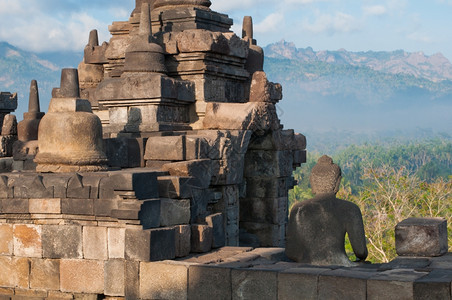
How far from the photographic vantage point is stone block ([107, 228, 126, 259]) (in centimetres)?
703

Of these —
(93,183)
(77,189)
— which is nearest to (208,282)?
(93,183)

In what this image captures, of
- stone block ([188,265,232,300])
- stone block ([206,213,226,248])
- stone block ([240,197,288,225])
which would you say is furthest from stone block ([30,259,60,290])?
stone block ([240,197,288,225])

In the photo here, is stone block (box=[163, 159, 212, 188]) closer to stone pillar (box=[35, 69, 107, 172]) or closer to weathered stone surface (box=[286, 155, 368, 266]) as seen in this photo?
stone pillar (box=[35, 69, 107, 172])

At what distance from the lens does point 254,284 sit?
6.43m

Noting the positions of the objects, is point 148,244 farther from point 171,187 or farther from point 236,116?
point 236,116

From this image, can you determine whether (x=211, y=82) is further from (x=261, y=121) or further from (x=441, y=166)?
(x=441, y=166)

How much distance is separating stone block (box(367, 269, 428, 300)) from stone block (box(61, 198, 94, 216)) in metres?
2.88

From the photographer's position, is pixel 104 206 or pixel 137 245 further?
pixel 104 206

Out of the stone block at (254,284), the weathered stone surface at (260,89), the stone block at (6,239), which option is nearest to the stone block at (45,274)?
the stone block at (6,239)

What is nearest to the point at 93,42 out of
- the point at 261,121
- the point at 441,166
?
the point at 261,121

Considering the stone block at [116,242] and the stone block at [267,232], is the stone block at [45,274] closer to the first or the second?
the stone block at [116,242]

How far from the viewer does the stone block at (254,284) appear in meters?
6.36

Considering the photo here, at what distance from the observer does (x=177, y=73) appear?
10.6 meters

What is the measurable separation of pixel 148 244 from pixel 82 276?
90 centimetres
